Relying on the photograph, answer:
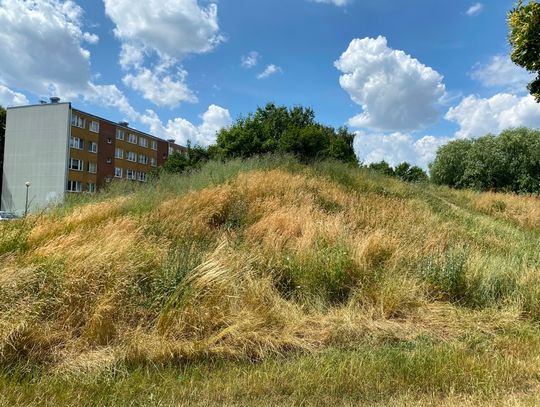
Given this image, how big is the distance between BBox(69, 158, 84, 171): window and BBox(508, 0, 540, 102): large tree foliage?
2233 inches

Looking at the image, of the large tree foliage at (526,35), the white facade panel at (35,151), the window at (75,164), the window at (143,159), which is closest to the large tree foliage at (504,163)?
the large tree foliage at (526,35)

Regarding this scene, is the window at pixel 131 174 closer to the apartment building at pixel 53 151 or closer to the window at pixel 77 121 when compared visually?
the apartment building at pixel 53 151

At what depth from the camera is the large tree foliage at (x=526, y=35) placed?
7.69 m

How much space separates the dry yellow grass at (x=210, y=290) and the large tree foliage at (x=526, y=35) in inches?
148

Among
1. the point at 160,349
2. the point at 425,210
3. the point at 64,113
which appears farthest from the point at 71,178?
the point at 160,349

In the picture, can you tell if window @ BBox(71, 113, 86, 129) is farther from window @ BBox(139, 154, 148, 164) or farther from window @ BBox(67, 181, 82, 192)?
window @ BBox(139, 154, 148, 164)

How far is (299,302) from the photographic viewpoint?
586 centimetres

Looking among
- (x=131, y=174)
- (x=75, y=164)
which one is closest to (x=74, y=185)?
(x=75, y=164)

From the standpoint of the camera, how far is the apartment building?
55.2 meters

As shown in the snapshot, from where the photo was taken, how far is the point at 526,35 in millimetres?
7781

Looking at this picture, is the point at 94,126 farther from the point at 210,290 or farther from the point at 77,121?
the point at 210,290

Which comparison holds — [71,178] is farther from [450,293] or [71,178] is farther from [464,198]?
[450,293]

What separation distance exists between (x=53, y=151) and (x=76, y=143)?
3034mm

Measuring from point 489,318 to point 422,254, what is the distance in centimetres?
182
